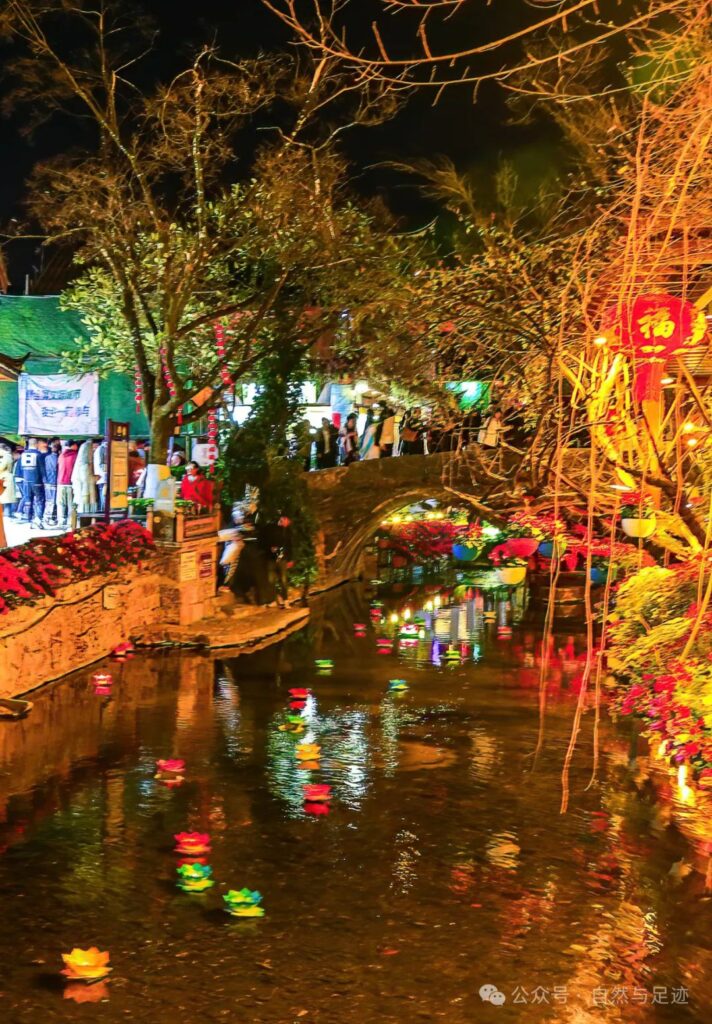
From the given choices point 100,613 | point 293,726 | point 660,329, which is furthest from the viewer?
point 100,613

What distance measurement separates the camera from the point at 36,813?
8945mm

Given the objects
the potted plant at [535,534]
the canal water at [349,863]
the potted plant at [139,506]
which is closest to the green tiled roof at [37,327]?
the potted plant at [139,506]

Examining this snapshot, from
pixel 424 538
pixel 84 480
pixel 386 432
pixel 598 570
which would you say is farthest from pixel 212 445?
pixel 424 538

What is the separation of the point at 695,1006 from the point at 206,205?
62.3 feet

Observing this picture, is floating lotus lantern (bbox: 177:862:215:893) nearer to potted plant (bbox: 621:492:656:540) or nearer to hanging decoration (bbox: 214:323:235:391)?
potted plant (bbox: 621:492:656:540)

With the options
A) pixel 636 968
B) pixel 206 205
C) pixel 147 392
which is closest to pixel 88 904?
pixel 636 968

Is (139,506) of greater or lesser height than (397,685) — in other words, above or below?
above

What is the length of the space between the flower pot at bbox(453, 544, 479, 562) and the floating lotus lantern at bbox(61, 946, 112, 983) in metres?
20.9

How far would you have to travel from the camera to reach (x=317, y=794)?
373 inches

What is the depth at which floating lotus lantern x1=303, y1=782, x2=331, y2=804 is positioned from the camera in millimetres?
9453

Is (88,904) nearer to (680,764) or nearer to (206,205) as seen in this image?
(680,764)

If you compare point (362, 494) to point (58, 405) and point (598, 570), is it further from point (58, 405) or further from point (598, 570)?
point (58, 405)

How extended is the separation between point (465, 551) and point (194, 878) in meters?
20.1

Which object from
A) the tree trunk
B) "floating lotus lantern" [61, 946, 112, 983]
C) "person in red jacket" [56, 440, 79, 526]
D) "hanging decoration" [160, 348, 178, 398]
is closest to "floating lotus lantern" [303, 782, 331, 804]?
"floating lotus lantern" [61, 946, 112, 983]
